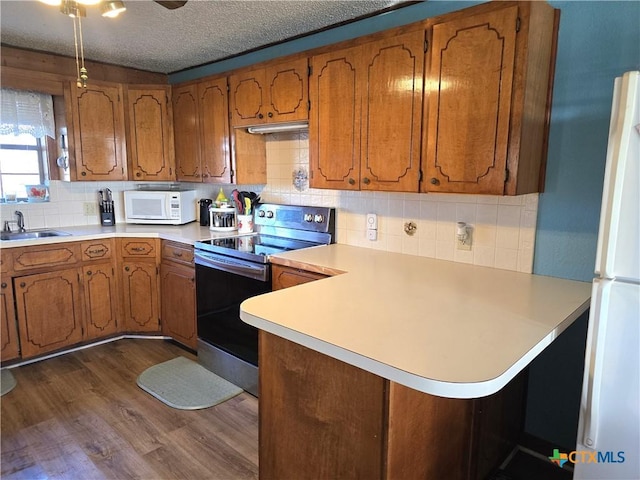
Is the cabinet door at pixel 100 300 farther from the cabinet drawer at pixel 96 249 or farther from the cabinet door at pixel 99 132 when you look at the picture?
the cabinet door at pixel 99 132

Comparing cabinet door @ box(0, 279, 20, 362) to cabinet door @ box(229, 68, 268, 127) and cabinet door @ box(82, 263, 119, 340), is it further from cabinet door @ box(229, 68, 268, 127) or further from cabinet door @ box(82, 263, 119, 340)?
cabinet door @ box(229, 68, 268, 127)

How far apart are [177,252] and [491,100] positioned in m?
2.32

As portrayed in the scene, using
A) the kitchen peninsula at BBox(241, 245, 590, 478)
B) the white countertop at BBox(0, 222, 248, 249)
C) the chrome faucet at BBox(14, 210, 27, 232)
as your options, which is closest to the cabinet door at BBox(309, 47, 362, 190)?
the kitchen peninsula at BBox(241, 245, 590, 478)

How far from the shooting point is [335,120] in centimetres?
234

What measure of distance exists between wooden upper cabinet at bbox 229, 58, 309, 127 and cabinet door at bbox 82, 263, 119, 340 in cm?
155

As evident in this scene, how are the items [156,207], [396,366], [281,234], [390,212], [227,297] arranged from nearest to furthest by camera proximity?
1. [396,366]
2. [390,212]
3. [227,297]
4. [281,234]
5. [156,207]

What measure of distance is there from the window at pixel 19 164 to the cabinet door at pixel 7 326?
849mm

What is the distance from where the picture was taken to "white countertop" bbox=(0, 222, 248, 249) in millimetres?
2881

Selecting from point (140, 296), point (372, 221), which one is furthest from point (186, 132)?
point (372, 221)

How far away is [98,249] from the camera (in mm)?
3172

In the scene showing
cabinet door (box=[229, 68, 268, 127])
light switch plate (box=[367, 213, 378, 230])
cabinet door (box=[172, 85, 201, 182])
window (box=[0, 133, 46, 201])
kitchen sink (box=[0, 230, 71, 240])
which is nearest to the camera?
light switch plate (box=[367, 213, 378, 230])

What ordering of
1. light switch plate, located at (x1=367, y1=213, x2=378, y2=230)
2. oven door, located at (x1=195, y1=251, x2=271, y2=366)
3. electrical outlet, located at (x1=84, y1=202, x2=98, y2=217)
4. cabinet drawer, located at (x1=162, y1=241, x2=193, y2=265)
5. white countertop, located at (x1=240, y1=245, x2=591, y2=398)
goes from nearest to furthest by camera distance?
white countertop, located at (x1=240, y1=245, x2=591, y2=398) < oven door, located at (x1=195, y1=251, x2=271, y2=366) < light switch plate, located at (x1=367, y1=213, x2=378, y2=230) < cabinet drawer, located at (x1=162, y1=241, x2=193, y2=265) < electrical outlet, located at (x1=84, y1=202, x2=98, y2=217)

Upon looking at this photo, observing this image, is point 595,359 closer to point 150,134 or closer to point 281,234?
point 281,234

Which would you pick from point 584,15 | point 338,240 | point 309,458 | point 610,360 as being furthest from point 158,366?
point 584,15
